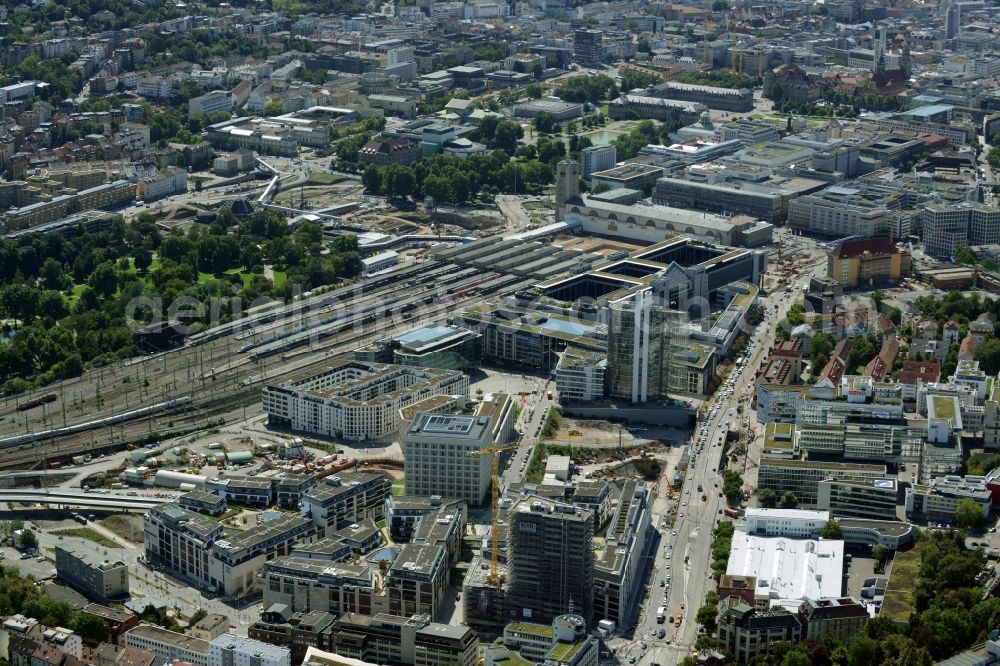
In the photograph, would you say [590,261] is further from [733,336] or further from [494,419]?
[494,419]

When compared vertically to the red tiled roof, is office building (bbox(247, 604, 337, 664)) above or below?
below

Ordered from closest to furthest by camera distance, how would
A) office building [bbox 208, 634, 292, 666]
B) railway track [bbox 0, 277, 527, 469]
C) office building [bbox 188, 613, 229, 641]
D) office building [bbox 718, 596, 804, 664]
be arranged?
office building [bbox 208, 634, 292, 666] → office building [bbox 718, 596, 804, 664] → office building [bbox 188, 613, 229, 641] → railway track [bbox 0, 277, 527, 469]

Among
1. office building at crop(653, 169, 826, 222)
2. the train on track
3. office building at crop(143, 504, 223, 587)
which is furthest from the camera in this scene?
office building at crop(653, 169, 826, 222)

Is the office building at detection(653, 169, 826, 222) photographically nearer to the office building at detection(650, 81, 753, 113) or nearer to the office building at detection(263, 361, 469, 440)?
the office building at detection(650, 81, 753, 113)

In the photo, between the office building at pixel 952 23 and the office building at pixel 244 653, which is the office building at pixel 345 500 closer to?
the office building at pixel 244 653

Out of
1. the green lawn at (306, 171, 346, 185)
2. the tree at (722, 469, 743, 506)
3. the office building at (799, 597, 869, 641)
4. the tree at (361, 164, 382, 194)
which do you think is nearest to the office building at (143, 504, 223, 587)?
the tree at (722, 469, 743, 506)

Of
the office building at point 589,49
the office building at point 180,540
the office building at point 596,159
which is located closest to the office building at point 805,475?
the office building at point 180,540

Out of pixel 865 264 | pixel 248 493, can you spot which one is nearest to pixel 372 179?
pixel 865 264
